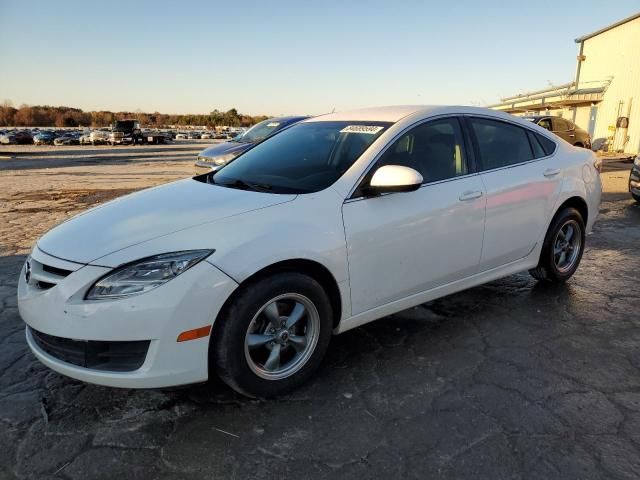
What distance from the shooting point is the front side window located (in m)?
3.27

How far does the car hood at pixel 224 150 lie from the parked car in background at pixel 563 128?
9776mm

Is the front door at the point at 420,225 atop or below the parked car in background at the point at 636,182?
atop

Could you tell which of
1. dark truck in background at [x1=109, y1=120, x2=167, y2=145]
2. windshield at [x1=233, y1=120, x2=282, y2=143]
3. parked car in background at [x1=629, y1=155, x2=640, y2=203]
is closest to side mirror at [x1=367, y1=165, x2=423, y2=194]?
parked car in background at [x1=629, y1=155, x2=640, y2=203]

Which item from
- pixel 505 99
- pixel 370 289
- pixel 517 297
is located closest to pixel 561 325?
pixel 517 297

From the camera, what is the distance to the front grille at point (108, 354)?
2.37m

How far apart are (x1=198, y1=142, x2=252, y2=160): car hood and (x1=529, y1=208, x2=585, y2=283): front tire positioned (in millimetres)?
6950

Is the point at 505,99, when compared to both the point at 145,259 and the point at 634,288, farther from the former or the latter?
the point at 145,259

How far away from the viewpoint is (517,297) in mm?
4359

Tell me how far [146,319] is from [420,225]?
174 centimetres

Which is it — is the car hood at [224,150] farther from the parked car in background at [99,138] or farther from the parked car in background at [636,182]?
the parked car in background at [99,138]

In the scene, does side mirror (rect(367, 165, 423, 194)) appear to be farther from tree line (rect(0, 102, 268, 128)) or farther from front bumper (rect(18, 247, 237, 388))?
tree line (rect(0, 102, 268, 128))

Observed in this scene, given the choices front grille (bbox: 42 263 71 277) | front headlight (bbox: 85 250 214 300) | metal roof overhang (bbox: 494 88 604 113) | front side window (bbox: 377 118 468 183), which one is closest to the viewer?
front headlight (bbox: 85 250 214 300)

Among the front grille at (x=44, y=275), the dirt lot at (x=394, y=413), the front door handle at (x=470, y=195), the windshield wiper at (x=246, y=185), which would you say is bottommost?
the dirt lot at (x=394, y=413)

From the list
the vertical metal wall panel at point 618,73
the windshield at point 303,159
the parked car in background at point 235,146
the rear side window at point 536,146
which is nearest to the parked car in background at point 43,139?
the parked car in background at point 235,146
